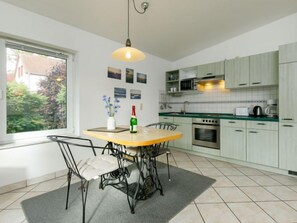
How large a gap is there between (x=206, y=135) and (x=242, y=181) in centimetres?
120

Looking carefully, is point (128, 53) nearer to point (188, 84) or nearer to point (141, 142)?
point (141, 142)

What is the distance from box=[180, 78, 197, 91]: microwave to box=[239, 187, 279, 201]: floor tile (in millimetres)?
2364

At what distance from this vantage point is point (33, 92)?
2355 millimetres

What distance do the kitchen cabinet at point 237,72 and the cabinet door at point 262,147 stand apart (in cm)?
97

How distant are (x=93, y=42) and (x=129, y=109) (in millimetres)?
1485

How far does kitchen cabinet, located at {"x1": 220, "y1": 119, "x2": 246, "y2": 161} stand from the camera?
2.88m

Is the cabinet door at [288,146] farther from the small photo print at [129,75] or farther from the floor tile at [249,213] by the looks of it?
the small photo print at [129,75]

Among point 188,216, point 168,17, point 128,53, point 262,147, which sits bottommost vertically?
point 188,216

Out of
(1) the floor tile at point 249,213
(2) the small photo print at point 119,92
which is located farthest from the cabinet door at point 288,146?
(2) the small photo print at point 119,92

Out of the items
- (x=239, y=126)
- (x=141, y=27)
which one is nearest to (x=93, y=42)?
(x=141, y=27)

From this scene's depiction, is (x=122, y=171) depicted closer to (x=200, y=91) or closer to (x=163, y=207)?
(x=163, y=207)

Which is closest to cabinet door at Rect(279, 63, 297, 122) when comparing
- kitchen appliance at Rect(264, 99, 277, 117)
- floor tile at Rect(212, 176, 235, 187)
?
kitchen appliance at Rect(264, 99, 277, 117)

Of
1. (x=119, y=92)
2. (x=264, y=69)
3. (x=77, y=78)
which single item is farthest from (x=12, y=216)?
(x=264, y=69)

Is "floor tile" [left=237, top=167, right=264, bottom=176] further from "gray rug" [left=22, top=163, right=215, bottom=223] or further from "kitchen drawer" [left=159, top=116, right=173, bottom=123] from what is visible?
"kitchen drawer" [left=159, top=116, right=173, bottom=123]
